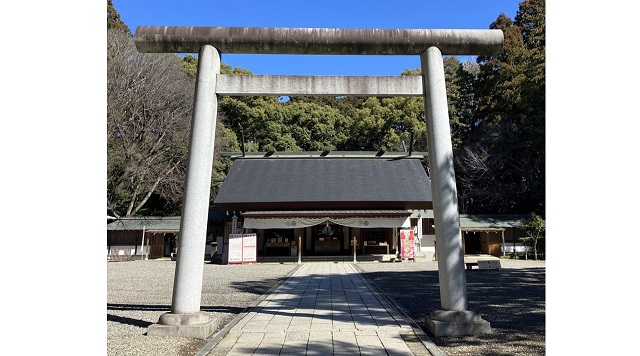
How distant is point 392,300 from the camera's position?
8398 millimetres

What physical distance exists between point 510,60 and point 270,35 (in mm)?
25879

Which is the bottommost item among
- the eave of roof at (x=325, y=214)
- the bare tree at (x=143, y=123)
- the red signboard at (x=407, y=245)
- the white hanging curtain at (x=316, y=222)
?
the red signboard at (x=407, y=245)

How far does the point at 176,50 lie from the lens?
19.7 ft

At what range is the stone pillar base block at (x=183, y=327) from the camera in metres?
5.33

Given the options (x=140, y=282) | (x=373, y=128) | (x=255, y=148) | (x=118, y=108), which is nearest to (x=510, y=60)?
(x=373, y=128)

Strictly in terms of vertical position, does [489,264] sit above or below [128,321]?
above

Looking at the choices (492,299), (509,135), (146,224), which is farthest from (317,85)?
(509,135)

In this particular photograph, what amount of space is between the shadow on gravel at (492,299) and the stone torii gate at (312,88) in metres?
0.52

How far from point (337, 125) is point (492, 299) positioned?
28.5 m

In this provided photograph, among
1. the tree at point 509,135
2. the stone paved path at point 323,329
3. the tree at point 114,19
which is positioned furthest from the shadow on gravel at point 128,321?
the tree at point 114,19

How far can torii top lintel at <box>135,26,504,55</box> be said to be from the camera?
588 cm

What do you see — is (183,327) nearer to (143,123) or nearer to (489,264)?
(489,264)

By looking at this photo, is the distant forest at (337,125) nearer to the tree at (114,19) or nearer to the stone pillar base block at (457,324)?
the tree at (114,19)

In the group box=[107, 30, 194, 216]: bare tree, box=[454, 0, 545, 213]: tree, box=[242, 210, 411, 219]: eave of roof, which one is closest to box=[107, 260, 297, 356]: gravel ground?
box=[242, 210, 411, 219]: eave of roof
